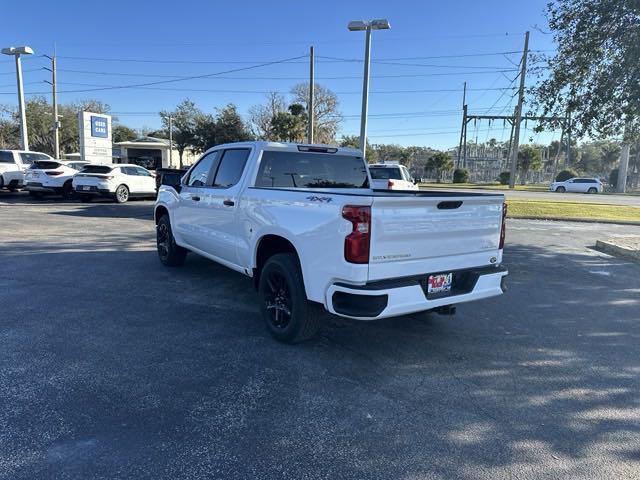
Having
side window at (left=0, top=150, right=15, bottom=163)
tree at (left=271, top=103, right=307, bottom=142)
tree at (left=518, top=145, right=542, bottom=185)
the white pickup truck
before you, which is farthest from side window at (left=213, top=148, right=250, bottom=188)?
tree at (left=518, top=145, right=542, bottom=185)

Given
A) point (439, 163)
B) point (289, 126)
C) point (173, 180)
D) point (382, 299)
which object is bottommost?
point (382, 299)

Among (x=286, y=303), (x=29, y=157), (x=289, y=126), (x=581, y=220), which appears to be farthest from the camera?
(x=289, y=126)

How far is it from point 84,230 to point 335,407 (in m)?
9.92

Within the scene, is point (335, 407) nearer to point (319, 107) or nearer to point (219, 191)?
point (219, 191)

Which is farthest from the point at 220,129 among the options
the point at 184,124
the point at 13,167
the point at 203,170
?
the point at 203,170

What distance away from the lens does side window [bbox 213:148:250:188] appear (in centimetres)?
543

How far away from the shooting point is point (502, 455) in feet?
9.11

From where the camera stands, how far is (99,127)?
25.9 metres

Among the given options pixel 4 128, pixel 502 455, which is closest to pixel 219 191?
pixel 502 455

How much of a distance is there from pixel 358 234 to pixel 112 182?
15919 millimetres

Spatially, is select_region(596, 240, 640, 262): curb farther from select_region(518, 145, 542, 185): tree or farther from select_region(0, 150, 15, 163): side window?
select_region(518, 145, 542, 185): tree

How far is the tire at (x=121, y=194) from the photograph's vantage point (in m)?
17.4

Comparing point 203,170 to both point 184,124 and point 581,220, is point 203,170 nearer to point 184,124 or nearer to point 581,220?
point 581,220

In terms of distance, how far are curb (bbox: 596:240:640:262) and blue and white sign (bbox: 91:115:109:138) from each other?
83.0ft
